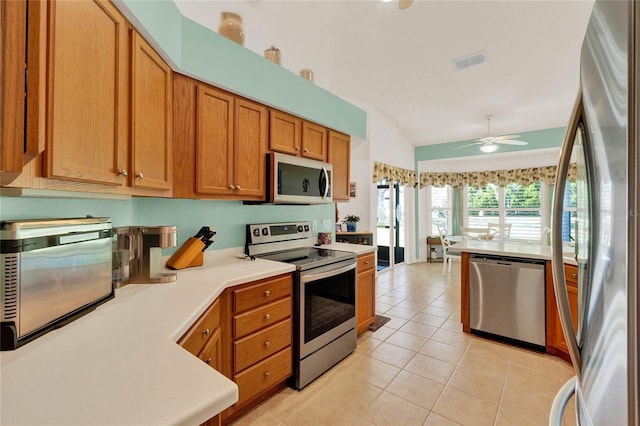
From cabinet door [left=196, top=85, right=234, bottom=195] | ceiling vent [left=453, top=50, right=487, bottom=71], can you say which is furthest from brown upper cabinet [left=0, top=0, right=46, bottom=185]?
ceiling vent [left=453, top=50, right=487, bottom=71]

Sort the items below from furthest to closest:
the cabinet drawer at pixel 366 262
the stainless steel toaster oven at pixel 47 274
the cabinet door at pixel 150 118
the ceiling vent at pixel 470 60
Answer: the ceiling vent at pixel 470 60 → the cabinet drawer at pixel 366 262 → the cabinet door at pixel 150 118 → the stainless steel toaster oven at pixel 47 274

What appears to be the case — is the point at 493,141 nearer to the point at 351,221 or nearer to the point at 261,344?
the point at 351,221

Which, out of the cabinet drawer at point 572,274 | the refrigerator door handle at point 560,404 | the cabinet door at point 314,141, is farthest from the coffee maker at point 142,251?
the cabinet drawer at point 572,274

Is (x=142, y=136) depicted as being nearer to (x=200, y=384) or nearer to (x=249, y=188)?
(x=249, y=188)

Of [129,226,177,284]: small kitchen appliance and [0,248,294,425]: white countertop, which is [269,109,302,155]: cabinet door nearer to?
[129,226,177,284]: small kitchen appliance

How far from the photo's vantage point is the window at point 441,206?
6898 millimetres

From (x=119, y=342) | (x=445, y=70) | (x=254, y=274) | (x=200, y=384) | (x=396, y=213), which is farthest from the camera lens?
(x=396, y=213)

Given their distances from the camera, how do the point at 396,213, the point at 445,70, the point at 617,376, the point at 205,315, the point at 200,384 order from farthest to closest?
the point at 396,213, the point at 445,70, the point at 205,315, the point at 200,384, the point at 617,376

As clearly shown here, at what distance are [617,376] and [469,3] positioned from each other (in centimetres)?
325

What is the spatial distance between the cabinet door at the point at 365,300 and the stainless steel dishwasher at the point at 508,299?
1.00 meters

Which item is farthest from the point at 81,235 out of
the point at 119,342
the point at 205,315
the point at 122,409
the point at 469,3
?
the point at 469,3

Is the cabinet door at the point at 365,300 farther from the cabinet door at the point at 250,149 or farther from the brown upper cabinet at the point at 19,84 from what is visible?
the brown upper cabinet at the point at 19,84

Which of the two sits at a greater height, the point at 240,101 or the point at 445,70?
the point at 445,70

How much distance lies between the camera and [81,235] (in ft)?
3.45
